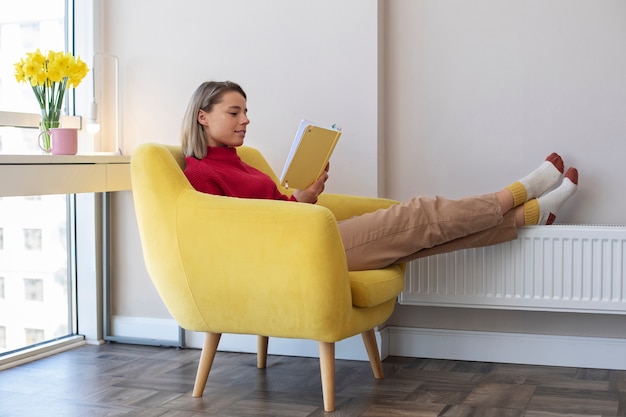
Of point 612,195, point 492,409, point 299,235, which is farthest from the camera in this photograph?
point 612,195

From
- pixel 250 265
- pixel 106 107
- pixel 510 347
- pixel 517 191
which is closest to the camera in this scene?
pixel 250 265

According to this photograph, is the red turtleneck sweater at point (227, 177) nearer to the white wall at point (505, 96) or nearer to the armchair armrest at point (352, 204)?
the armchair armrest at point (352, 204)

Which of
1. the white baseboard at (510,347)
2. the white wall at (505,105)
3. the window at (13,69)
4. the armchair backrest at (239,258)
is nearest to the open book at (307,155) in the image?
the armchair backrest at (239,258)

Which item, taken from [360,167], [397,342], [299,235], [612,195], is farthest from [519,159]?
[299,235]

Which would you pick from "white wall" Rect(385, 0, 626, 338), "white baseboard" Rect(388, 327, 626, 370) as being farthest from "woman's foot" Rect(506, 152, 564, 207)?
"white baseboard" Rect(388, 327, 626, 370)

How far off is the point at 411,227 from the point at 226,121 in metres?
0.67

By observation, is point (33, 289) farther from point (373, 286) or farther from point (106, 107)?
point (373, 286)

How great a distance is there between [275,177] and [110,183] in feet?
1.94

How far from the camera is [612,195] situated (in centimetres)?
281

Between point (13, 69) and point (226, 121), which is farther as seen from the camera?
point (13, 69)

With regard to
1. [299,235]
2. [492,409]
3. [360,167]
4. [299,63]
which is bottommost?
[492,409]

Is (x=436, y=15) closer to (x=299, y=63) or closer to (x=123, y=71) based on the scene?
(x=299, y=63)

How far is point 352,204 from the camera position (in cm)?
279

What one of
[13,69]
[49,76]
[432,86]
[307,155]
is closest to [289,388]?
[307,155]
